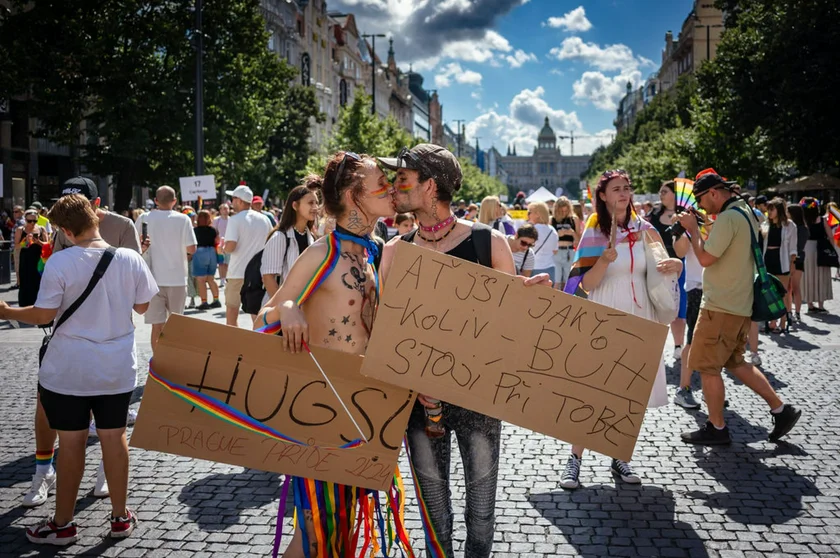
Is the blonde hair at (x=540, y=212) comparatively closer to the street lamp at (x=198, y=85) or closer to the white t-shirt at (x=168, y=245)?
the white t-shirt at (x=168, y=245)

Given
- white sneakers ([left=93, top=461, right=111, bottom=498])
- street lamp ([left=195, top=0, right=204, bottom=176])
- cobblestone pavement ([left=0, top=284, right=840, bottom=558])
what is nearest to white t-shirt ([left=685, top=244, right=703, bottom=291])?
cobblestone pavement ([left=0, top=284, right=840, bottom=558])

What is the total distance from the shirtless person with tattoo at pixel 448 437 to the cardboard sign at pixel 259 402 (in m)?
0.32

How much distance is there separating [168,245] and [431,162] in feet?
18.7

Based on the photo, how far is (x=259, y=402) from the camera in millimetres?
2916

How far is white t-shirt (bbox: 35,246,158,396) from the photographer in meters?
A: 4.07

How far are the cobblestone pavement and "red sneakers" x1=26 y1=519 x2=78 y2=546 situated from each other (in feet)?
0.16

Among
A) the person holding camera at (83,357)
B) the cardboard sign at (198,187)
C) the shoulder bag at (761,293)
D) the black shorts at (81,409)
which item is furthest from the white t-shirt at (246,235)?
the cardboard sign at (198,187)

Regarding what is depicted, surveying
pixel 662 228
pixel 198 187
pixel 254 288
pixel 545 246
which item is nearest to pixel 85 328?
pixel 254 288

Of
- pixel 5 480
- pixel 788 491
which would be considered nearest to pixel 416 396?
pixel 788 491

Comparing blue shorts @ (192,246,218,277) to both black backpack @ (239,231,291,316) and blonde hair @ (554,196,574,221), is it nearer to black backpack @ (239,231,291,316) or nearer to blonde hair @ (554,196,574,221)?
blonde hair @ (554,196,574,221)

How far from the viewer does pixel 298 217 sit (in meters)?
6.64

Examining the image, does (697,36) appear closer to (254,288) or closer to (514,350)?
(254,288)

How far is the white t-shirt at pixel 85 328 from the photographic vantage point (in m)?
4.07

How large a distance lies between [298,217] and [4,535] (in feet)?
10.5
